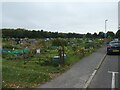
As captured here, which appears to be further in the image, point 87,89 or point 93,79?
point 93,79

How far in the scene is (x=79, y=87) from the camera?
10445 mm

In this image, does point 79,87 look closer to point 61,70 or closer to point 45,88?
point 45,88

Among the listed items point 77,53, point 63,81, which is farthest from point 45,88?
point 77,53

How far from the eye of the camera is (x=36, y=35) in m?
83.4

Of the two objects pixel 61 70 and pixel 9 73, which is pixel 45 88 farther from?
pixel 61 70

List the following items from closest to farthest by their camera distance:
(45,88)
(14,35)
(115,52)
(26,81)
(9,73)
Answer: (45,88)
(26,81)
(9,73)
(115,52)
(14,35)

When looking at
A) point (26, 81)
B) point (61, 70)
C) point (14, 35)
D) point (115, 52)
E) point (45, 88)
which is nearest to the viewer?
point (45, 88)

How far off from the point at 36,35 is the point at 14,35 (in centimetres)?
610

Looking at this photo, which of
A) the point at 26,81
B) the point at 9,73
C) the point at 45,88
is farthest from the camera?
the point at 9,73

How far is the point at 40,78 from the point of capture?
38.5ft

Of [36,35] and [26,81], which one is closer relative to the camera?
[26,81]

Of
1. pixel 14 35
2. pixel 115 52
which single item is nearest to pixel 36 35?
pixel 14 35

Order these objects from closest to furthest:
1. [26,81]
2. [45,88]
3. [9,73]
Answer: [45,88] < [26,81] < [9,73]

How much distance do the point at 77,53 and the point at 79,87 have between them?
14.2 metres
